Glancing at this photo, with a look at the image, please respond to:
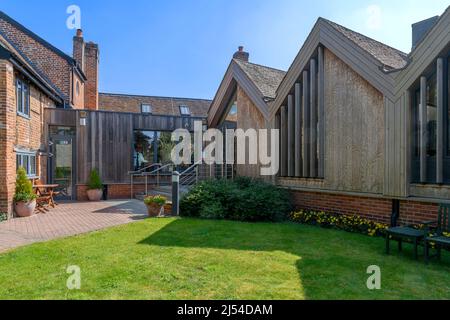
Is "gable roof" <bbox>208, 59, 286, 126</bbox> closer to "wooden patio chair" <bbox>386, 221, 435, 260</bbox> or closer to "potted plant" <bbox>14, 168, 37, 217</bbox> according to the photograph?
"wooden patio chair" <bbox>386, 221, 435, 260</bbox>

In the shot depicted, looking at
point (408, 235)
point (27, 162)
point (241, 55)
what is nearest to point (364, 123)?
point (408, 235)

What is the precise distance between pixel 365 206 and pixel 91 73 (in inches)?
723

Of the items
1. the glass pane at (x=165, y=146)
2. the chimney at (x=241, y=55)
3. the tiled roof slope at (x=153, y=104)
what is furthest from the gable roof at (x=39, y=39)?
the chimney at (x=241, y=55)

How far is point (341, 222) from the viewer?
7.63 metres

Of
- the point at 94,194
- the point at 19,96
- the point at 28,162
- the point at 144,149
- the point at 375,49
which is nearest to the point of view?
the point at 375,49

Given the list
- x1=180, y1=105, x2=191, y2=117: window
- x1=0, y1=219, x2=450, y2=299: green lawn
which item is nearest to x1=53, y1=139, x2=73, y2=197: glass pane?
x1=0, y1=219, x2=450, y2=299: green lawn

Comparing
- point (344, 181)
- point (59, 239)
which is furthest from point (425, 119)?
point (59, 239)

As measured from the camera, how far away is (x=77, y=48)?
58.2 ft

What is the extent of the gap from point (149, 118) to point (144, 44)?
13.9ft

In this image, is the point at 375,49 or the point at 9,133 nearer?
the point at 375,49

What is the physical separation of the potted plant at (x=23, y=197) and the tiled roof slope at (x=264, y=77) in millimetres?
7870

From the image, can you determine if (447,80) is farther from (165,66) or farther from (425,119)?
(165,66)

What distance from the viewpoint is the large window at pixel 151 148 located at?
14.9 meters

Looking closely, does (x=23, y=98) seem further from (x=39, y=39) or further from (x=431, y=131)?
(x=431, y=131)
